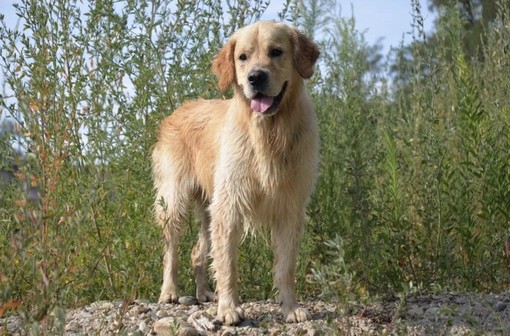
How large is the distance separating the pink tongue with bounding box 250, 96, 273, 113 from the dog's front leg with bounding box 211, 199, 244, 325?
638mm

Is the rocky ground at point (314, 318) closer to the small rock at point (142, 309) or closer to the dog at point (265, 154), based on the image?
the small rock at point (142, 309)

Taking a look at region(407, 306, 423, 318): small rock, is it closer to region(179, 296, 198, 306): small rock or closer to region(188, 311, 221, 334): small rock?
region(188, 311, 221, 334): small rock

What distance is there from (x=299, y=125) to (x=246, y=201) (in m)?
0.59

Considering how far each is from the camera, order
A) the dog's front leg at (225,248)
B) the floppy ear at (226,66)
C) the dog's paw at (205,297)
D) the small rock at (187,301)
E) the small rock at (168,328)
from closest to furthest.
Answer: the small rock at (168,328) → the dog's front leg at (225,248) → the floppy ear at (226,66) → the small rock at (187,301) → the dog's paw at (205,297)

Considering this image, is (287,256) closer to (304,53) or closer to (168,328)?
(168,328)

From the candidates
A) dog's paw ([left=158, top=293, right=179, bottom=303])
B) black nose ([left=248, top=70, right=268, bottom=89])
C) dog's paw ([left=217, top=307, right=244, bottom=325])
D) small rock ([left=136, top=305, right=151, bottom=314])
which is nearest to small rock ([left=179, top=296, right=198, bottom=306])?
dog's paw ([left=158, top=293, right=179, bottom=303])

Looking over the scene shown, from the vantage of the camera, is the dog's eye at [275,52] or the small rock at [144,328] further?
the dog's eye at [275,52]

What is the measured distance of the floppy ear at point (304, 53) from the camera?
16.2 feet

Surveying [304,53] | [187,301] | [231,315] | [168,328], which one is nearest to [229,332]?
[231,315]

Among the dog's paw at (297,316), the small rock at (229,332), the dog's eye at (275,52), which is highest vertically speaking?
the dog's eye at (275,52)

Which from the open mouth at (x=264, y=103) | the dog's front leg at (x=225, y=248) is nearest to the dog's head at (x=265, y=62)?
the open mouth at (x=264, y=103)

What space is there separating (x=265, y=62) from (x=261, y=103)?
0.87ft

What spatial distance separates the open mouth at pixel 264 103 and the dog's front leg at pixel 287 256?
721 millimetres

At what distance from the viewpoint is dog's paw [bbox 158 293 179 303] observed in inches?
211
